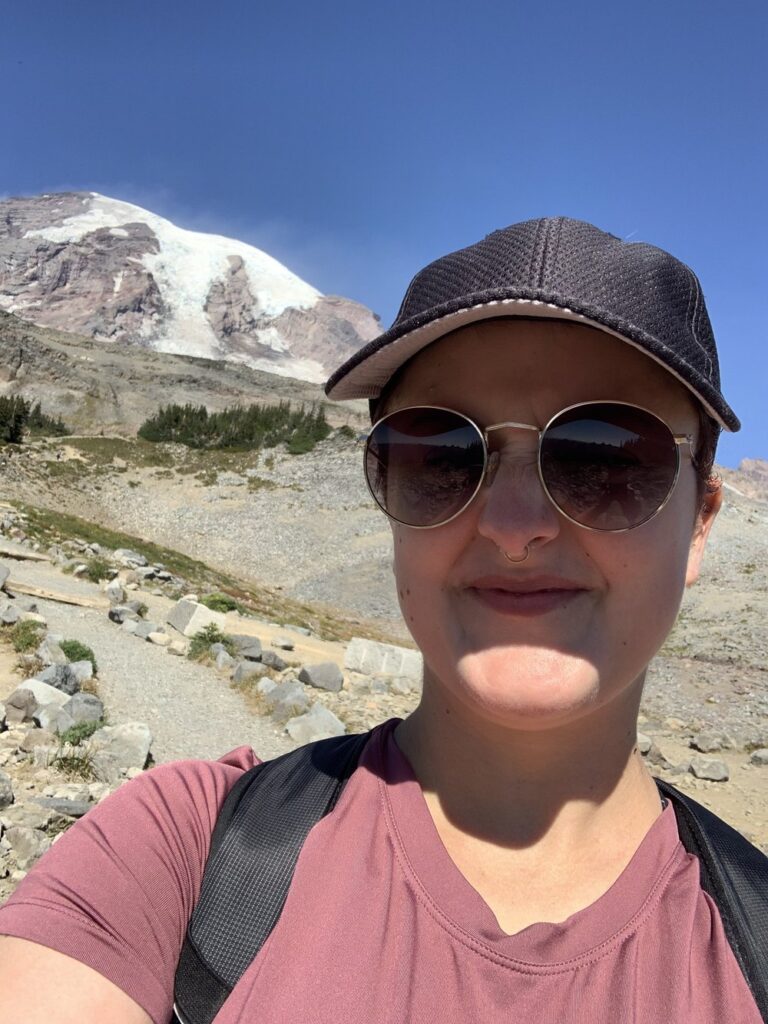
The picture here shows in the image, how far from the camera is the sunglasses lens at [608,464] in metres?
1.50

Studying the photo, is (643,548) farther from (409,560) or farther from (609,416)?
(409,560)

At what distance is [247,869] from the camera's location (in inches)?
59.5

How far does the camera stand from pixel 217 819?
166cm

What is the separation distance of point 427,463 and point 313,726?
7.50 meters

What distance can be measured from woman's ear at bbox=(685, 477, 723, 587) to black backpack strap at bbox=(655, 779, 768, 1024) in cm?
60

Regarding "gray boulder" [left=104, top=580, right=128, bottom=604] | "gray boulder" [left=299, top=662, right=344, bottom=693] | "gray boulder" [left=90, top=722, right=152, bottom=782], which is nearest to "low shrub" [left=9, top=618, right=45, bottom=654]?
"gray boulder" [left=90, top=722, right=152, bottom=782]

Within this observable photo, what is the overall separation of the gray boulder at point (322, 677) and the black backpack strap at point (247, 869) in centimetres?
905

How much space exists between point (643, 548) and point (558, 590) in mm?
211

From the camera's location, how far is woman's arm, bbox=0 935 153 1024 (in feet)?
4.47

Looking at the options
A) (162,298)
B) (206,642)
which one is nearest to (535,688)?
(206,642)

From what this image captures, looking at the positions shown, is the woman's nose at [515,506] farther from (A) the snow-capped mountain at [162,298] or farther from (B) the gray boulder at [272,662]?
(A) the snow-capped mountain at [162,298]

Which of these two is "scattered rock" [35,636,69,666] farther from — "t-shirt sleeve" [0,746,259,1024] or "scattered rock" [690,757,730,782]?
"scattered rock" [690,757,730,782]

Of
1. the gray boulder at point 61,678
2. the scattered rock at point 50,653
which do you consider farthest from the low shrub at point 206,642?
the gray boulder at point 61,678

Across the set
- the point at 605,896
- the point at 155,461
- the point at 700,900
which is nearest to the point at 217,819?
the point at 605,896
